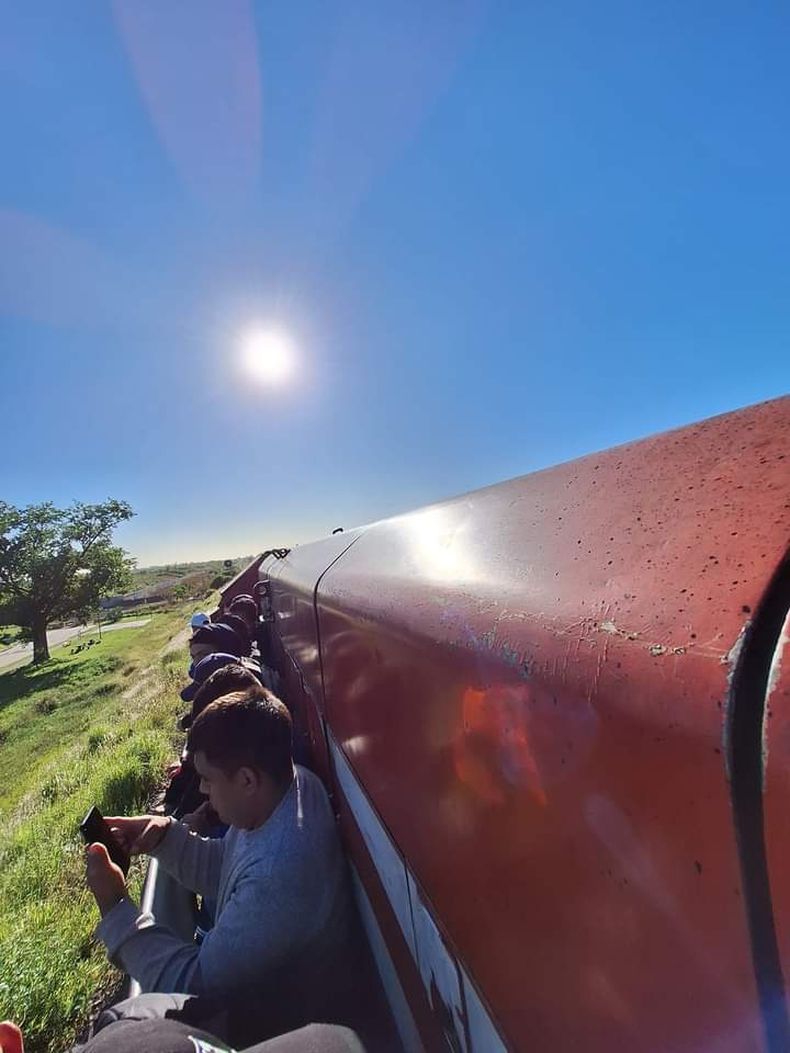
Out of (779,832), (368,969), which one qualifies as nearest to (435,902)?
(779,832)

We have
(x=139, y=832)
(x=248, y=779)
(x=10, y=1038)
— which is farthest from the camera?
(x=139, y=832)

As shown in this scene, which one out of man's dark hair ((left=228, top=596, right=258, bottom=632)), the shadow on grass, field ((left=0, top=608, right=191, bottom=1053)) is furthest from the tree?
man's dark hair ((left=228, top=596, right=258, bottom=632))

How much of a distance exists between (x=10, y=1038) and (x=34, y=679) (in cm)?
3526

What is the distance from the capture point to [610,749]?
0.44 meters

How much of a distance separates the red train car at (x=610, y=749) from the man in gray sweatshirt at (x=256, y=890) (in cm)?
86

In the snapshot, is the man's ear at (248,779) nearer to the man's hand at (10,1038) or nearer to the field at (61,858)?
the man's hand at (10,1038)

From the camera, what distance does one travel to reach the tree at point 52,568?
1391 inches

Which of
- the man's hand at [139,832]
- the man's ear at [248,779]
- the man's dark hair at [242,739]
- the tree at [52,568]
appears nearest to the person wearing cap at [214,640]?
the man's hand at [139,832]

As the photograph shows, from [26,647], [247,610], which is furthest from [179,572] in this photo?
[247,610]

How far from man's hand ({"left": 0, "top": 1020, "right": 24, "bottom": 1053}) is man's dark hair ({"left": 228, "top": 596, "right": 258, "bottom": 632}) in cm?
606

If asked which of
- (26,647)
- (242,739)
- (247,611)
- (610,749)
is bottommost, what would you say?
(26,647)

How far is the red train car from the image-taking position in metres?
0.36

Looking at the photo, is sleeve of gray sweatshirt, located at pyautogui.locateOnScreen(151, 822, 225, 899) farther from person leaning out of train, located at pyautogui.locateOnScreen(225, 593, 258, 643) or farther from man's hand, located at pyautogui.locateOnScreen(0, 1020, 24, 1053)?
person leaning out of train, located at pyautogui.locateOnScreen(225, 593, 258, 643)

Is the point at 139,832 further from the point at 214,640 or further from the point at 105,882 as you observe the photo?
the point at 214,640
